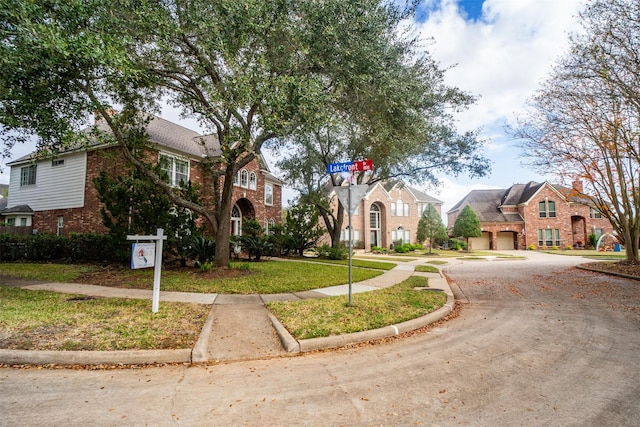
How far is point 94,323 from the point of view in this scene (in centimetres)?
516

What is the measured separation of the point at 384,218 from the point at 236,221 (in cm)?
2181

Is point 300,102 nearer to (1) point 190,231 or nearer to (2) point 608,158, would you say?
(1) point 190,231

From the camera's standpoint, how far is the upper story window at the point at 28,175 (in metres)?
19.4

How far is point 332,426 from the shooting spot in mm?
2705

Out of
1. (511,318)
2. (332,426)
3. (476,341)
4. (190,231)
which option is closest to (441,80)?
(511,318)

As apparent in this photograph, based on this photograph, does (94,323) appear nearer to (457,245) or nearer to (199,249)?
(199,249)

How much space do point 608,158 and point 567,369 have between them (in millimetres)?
16614

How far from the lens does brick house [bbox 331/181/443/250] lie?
3753 cm

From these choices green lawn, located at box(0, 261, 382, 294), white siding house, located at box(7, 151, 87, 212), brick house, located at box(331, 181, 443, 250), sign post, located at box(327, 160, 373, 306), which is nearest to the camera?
sign post, located at box(327, 160, 373, 306)

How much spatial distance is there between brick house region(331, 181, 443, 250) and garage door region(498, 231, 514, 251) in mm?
11356

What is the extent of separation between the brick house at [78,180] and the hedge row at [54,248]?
4.85 feet

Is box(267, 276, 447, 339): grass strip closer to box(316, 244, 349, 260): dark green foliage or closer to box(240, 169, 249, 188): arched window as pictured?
box(316, 244, 349, 260): dark green foliage

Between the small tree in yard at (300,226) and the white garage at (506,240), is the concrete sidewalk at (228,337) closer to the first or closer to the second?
the small tree in yard at (300,226)

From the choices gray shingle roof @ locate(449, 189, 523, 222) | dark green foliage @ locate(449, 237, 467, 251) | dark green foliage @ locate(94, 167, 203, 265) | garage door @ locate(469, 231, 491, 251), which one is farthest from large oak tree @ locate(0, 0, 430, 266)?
garage door @ locate(469, 231, 491, 251)
